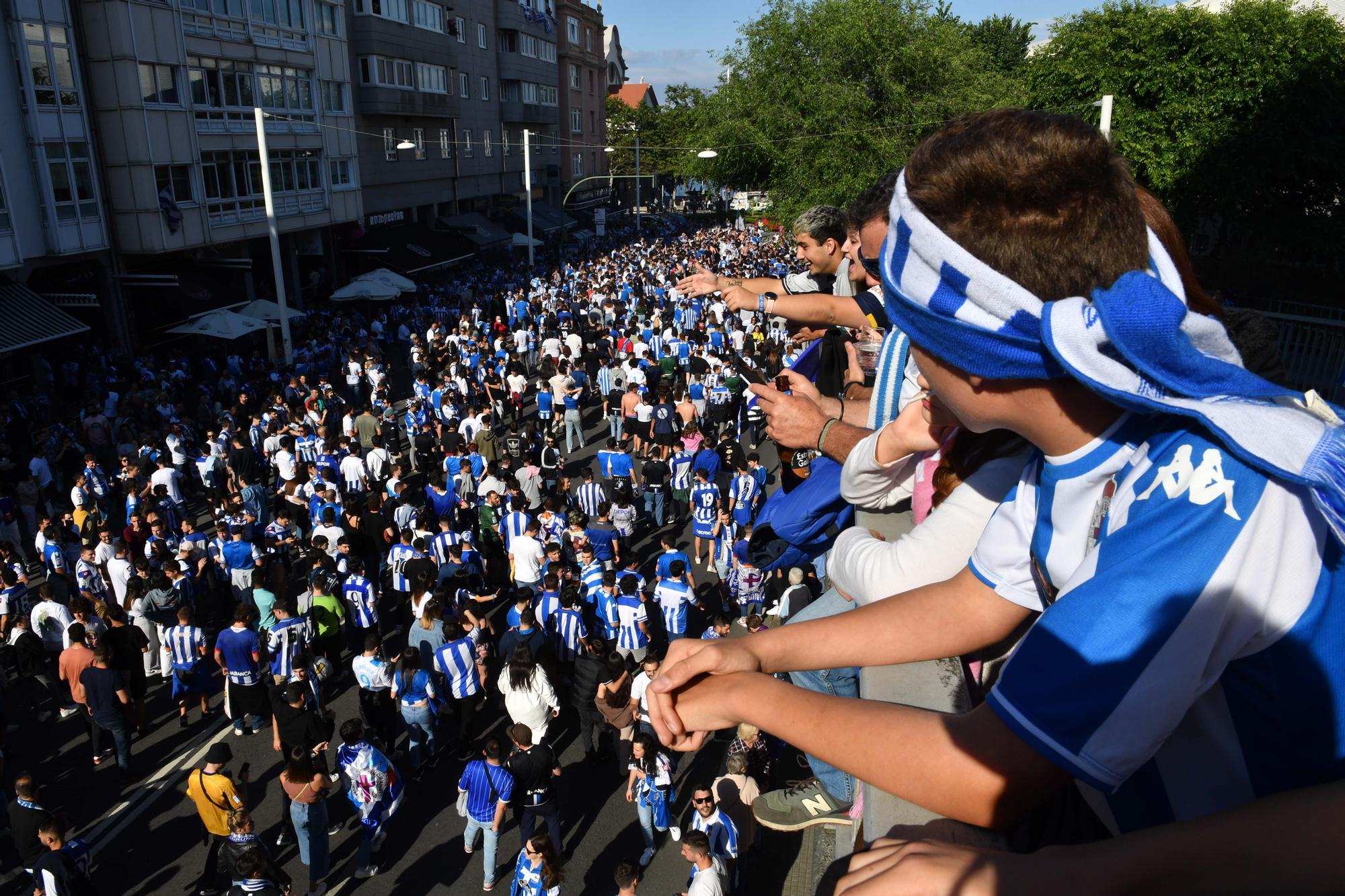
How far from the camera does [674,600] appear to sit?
10219 millimetres

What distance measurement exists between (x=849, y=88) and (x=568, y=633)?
21.4 m

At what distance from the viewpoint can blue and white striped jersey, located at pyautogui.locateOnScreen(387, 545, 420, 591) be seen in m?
10.9

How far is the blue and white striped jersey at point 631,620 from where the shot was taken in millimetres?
9750

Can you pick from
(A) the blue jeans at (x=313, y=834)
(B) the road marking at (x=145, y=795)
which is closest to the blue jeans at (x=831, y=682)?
(A) the blue jeans at (x=313, y=834)

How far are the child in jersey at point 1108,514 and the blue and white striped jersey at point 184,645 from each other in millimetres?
9821

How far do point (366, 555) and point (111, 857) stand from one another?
175 inches

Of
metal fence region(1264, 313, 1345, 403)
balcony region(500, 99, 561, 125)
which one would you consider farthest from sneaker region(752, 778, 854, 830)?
balcony region(500, 99, 561, 125)

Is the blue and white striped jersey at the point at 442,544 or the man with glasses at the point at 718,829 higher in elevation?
the blue and white striped jersey at the point at 442,544

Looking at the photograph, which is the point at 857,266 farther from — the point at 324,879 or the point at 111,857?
the point at 111,857

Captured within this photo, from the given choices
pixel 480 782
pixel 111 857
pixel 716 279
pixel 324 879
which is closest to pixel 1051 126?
pixel 716 279

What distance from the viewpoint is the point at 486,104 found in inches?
1825

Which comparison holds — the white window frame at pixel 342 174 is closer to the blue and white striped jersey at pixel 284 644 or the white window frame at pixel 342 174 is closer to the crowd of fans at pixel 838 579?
the crowd of fans at pixel 838 579

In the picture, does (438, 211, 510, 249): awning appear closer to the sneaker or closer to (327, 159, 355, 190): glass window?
(327, 159, 355, 190): glass window

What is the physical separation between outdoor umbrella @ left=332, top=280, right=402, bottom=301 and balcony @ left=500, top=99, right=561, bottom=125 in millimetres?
22307
